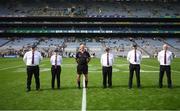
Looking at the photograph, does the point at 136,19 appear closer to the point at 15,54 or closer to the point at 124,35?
the point at 124,35

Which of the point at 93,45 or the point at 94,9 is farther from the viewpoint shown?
the point at 94,9

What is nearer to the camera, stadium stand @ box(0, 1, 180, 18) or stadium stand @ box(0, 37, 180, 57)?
stadium stand @ box(0, 37, 180, 57)

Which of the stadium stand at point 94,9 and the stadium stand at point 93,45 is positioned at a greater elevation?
the stadium stand at point 94,9

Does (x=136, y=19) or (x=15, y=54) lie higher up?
(x=136, y=19)

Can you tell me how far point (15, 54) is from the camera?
181 ft

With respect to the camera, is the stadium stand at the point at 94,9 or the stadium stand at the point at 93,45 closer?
the stadium stand at the point at 93,45

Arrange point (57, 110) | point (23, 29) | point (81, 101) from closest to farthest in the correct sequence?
1. point (57, 110)
2. point (81, 101)
3. point (23, 29)

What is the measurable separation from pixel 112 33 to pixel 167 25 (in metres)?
12.1

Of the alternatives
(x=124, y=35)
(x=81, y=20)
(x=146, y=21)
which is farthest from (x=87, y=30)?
Result: (x=146, y=21)

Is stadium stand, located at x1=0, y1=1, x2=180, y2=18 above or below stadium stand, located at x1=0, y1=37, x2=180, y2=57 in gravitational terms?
above

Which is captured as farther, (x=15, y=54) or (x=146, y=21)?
(x=146, y=21)

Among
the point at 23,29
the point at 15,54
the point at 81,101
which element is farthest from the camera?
the point at 23,29

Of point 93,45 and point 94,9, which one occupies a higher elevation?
point 94,9

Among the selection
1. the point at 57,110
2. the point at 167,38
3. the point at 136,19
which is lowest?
the point at 57,110
